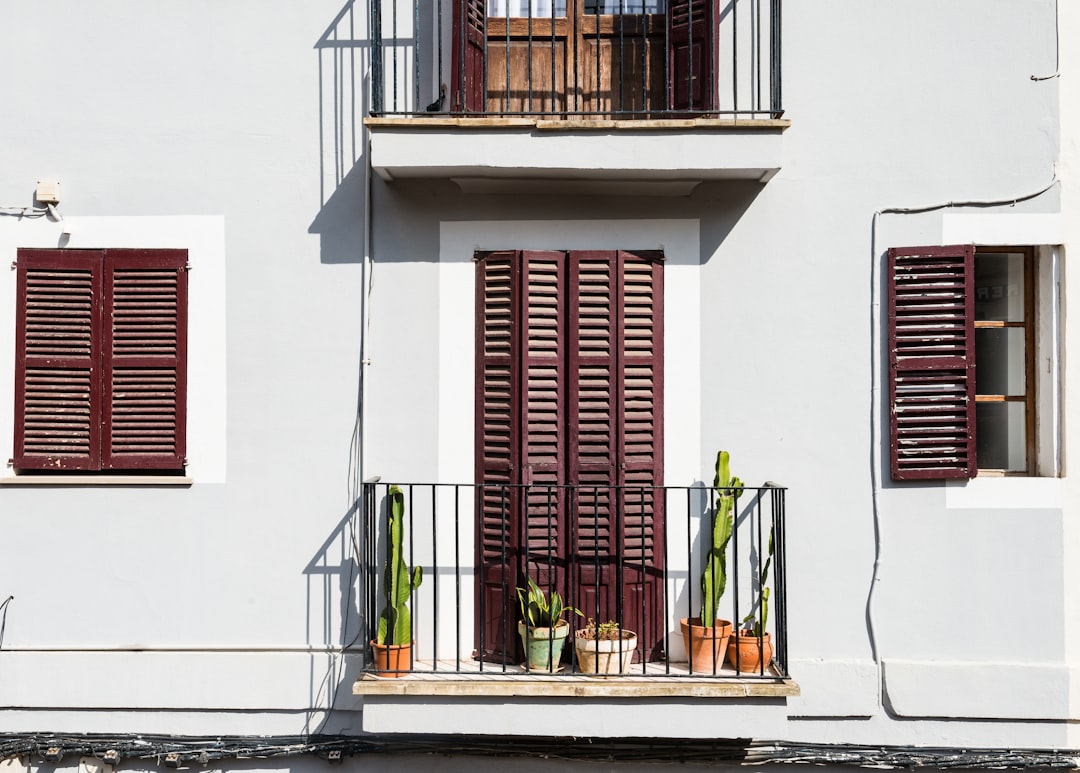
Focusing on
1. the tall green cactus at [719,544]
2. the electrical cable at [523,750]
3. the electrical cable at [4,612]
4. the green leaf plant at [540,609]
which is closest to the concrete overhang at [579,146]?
the tall green cactus at [719,544]

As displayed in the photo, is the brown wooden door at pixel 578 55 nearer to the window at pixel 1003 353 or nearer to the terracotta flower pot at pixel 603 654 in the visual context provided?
the window at pixel 1003 353

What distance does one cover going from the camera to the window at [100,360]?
18.7 feet

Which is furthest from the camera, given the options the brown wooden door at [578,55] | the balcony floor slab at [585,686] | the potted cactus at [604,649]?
the brown wooden door at [578,55]

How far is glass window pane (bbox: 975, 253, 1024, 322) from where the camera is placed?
19.4ft

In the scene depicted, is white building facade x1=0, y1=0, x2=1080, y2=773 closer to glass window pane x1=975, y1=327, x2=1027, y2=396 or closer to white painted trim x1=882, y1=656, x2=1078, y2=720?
white painted trim x1=882, y1=656, x2=1078, y2=720

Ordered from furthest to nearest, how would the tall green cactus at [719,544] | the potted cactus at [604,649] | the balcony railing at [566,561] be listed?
1. the balcony railing at [566,561]
2. the tall green cactus at [719,544]
3. the potted cactus at [604,649]

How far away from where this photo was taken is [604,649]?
5258mm

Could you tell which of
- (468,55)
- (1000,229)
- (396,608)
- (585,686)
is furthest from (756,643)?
(468,55)

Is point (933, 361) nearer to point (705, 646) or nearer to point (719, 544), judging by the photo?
point (719, 544)

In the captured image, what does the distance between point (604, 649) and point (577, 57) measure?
12.0ft

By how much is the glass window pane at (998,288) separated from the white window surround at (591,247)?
1840mm

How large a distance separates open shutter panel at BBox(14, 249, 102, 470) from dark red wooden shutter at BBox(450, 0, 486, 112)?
96.7 inches

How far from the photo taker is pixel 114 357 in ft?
18.8

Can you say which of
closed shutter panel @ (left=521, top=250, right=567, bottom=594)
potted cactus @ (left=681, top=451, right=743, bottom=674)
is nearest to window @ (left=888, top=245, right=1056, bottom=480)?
potted cactus @ (left=681, top=451, right=743, bottom=674)
